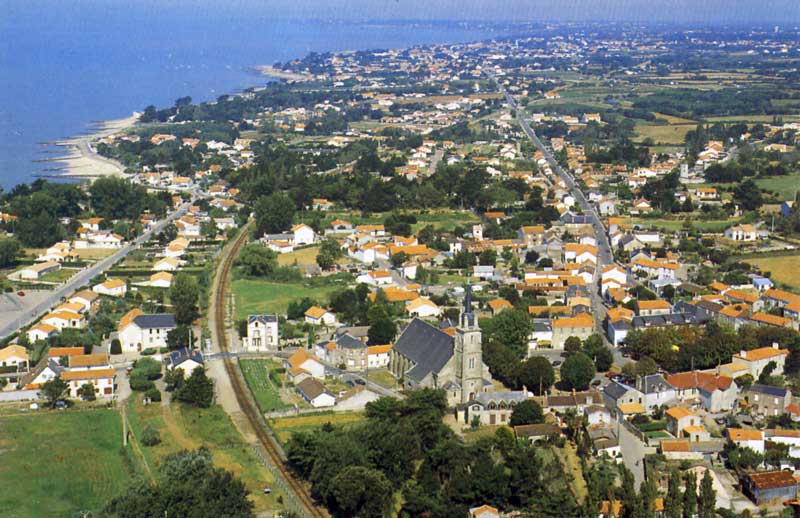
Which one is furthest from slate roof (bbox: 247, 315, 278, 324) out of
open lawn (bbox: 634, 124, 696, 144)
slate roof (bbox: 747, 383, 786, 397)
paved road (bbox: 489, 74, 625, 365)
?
open lawn (bbox: 634, 124, 696, 144)

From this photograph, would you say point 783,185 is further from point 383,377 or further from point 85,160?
point 85,160

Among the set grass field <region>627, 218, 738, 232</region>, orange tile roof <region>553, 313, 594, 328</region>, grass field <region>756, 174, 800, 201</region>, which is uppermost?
grass field <region>756, 174, 800, 201</region>

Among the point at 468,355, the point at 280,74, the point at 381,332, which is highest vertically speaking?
the point at 280,74

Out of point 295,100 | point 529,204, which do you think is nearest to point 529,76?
point 295,100

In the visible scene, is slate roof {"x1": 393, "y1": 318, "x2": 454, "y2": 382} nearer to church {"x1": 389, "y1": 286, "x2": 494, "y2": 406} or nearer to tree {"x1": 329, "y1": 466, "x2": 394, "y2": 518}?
church {"x1": 389, "y1": 286, "x2": 494, "y2": 406}

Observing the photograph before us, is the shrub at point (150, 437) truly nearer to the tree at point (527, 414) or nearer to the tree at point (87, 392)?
the tree at point (87, 392)

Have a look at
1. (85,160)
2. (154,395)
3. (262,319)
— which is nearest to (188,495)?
(154,395)

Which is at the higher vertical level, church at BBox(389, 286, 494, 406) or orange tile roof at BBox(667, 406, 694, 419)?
church at BBox(389, 286, 494, 406)
